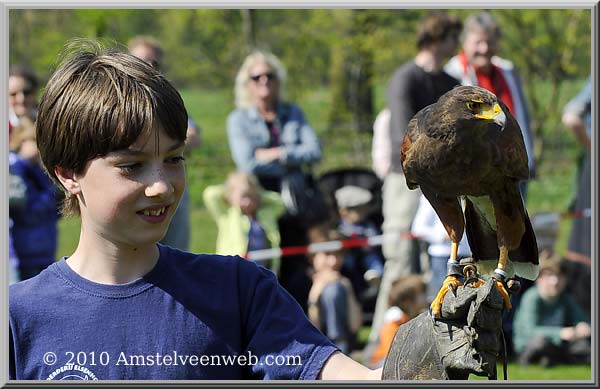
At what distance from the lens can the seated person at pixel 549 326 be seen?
670cm

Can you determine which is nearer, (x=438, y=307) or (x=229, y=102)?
(x=438, y=307)

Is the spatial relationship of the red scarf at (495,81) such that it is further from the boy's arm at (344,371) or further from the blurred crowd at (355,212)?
the boy's arm at (344,371)

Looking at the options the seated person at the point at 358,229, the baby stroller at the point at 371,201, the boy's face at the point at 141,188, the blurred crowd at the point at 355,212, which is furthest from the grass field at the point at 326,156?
the boy's face at the point at 141,188

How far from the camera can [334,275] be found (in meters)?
6.79

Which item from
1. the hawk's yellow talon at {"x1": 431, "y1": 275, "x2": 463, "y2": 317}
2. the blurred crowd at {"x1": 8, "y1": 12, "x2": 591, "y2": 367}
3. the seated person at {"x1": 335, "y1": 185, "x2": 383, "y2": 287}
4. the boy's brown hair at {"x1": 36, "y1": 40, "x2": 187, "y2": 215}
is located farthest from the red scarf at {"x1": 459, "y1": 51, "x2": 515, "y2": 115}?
the boy's brown hair at {"x1": 36, "y1": 40, "x2": 187, "y2": 215}

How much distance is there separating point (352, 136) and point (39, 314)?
966cm

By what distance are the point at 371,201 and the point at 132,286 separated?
5.08 m

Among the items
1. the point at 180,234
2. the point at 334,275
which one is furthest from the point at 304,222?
the point at 180,234

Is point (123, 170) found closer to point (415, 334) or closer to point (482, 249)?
point (415, 334)

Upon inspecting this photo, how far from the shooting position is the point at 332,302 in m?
6.58

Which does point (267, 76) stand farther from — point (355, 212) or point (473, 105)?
point (473, 105)

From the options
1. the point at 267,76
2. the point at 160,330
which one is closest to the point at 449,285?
the point at 160,330

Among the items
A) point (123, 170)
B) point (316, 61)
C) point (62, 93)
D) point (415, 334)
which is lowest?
point (415, 334)

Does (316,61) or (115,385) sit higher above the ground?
(316,61)
